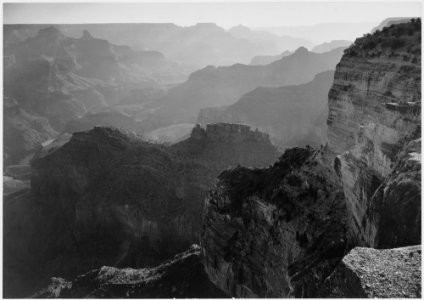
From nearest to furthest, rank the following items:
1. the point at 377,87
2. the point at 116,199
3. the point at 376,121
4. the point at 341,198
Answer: the point at 341,198
the point at 376,121
the point at 377,87
the point at 116,199

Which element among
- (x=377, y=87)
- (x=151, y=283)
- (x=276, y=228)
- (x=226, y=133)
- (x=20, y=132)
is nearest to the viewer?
(x=276, y=228)

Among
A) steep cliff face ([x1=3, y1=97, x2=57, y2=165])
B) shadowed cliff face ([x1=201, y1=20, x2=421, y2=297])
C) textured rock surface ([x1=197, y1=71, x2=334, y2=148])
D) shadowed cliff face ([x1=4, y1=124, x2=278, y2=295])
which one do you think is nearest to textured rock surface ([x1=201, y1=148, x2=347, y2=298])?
shadowed cliff face ([x1=201, y1=20, x2=421, y2=297])

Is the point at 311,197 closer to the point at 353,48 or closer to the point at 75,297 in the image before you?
the point at 353,48

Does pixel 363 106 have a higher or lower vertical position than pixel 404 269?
higher

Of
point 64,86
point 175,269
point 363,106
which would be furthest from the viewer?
point 64,86

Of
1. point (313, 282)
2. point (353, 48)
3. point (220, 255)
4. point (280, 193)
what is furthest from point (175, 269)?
point (353, 48)

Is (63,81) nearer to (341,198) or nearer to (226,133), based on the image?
(226,133)

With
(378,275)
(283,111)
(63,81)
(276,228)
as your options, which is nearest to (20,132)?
(63,81)
